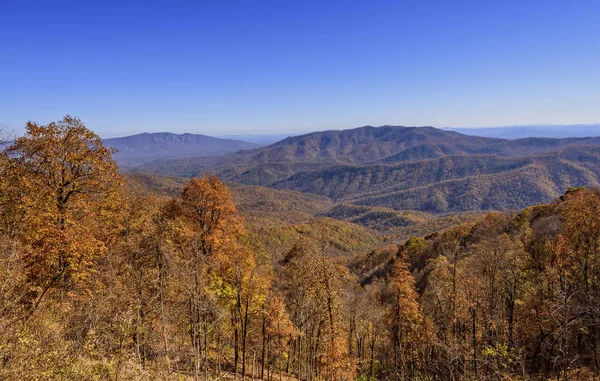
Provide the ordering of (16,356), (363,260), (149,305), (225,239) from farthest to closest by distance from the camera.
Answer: (363,260) → (225,239) → (149,305) → (16,356)

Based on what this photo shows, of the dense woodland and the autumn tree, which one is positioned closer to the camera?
the dense woodland

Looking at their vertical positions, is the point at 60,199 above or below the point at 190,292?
above

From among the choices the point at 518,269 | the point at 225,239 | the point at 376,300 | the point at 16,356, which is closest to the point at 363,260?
the point at 376,300

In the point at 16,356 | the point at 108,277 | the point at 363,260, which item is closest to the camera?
the point at 16,356

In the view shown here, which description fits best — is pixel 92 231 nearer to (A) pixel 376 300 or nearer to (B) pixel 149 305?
(B) pixel 149 305

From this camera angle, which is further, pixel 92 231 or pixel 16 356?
pixel 92 231

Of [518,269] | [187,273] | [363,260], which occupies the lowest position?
[363,260]

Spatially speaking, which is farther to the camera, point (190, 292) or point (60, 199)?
point (60, 199)

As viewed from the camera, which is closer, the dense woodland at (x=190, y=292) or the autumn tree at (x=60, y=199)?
the dense woodland at (x=190, y=292)
